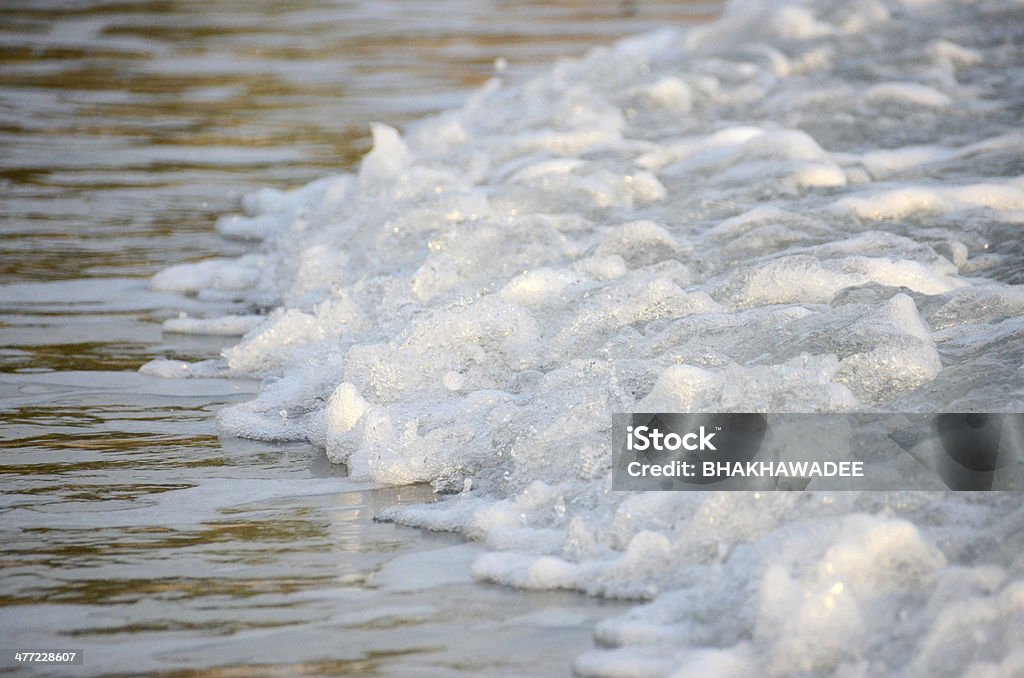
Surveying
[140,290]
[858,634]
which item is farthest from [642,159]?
[858,634]

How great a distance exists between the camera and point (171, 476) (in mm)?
3033

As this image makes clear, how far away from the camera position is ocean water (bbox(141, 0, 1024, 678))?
7.29ft

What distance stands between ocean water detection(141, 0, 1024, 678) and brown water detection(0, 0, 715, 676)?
0.40 feet

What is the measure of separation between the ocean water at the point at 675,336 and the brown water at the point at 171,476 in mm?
121

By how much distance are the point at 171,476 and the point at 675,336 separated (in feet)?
4.02

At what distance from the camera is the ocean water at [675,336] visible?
2.22 metres

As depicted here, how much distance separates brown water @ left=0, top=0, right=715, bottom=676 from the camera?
2258mm

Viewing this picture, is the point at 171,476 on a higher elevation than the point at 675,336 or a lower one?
lower

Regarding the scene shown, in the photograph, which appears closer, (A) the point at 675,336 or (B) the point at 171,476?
(B) the point at 171,476

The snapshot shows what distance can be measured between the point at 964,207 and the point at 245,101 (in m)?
5.41

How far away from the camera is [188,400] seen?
364cm

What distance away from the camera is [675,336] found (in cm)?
341

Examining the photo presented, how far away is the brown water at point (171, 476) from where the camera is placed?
2.26 metres

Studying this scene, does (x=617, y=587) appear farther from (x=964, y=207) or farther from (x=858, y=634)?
(x=964, y=207)
